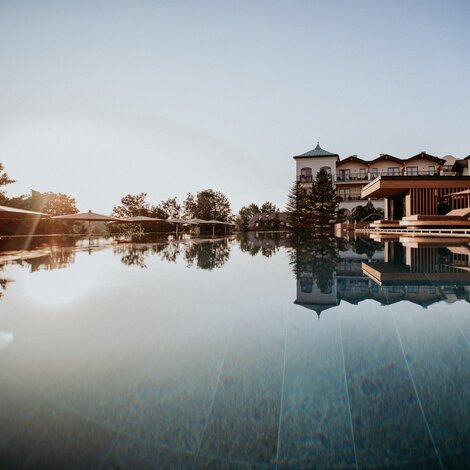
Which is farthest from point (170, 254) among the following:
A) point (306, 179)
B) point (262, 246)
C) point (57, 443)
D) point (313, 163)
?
point (313, 163)

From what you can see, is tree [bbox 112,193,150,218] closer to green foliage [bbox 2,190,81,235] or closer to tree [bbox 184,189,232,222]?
tree [bbox 184,189,232,222]

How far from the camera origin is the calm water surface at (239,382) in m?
1.21

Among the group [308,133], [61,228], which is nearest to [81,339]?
[61,228]

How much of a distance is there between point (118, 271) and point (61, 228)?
26.5 meters

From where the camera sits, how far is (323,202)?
111 feet

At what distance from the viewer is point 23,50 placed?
12.4m

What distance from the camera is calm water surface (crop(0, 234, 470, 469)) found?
1205 millimetres

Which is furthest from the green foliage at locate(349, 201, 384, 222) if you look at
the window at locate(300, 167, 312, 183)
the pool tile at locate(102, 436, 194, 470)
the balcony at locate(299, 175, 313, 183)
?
the pool tile at locate(102, 436, 194, 470)

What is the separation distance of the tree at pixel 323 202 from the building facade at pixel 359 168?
4272 mm

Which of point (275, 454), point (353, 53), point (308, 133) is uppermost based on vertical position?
point (308, 133)

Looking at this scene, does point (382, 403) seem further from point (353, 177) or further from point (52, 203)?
point (52, 203)

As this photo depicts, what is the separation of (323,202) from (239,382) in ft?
111

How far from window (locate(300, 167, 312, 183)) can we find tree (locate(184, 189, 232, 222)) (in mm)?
19569

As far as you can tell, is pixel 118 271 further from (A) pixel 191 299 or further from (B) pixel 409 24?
(B) pixel 409 24
